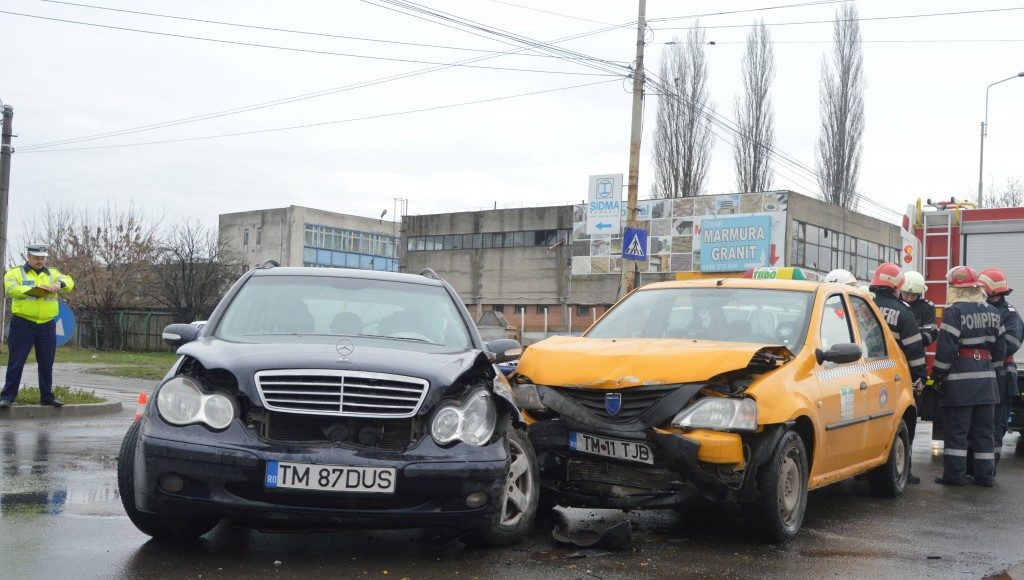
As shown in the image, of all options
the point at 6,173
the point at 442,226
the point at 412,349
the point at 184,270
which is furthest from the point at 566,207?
A: the point at 412,349

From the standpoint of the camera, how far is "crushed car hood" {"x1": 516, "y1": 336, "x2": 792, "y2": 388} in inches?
231

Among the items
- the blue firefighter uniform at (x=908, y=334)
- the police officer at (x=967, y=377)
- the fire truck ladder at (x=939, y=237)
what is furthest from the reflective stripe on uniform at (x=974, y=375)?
the fire truck ladder at (x=939, y=237)

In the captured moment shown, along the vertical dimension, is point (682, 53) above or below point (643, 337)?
above

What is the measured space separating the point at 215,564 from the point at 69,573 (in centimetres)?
63

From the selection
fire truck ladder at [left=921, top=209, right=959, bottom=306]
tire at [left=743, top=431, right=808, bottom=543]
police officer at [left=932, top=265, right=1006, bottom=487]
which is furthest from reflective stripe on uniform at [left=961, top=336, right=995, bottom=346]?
tire at [left=743, top=431, right=808, bottom=543]

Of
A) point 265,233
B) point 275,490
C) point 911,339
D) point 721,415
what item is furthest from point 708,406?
point 265,233

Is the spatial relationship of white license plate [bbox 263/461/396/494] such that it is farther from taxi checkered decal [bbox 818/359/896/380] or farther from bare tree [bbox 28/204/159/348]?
bare tree [bbox 28/204/159/348]

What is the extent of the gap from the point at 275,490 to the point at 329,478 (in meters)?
0.24

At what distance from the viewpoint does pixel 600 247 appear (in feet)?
192

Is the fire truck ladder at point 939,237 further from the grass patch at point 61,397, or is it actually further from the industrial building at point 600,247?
the industrial building at point 600,247

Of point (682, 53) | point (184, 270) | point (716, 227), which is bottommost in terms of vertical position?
point (184, 270)

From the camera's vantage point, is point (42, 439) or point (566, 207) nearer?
point (42, 439)

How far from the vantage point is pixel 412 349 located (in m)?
5.62

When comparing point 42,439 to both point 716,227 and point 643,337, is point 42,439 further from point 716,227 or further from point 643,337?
point 716,227
